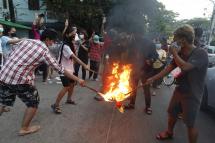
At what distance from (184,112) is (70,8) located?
24148 mm

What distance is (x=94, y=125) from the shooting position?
5.89 meters

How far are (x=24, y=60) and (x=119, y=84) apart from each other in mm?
2092

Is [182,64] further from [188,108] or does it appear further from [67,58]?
[67,58]

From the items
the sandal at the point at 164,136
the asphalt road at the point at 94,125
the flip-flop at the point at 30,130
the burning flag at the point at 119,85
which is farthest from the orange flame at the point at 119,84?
the flip-flop at the point at 30,130

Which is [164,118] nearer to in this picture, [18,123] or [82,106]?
[82,106]

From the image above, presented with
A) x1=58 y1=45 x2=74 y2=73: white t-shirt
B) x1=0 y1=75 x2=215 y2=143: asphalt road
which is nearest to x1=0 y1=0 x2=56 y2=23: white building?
x1=0 y1=75 x2=215 y2=143: asphalt road

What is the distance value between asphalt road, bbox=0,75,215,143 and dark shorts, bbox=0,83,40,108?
1.92ft

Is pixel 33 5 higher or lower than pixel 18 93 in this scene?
lower

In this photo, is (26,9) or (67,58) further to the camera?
(26,9)

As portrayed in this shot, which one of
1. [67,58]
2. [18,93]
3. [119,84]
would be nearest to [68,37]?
[67,58]

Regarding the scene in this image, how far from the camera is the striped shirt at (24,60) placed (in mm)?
4750

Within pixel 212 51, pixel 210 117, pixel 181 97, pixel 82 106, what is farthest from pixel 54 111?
pixel 212 51

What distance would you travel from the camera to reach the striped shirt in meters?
4.75

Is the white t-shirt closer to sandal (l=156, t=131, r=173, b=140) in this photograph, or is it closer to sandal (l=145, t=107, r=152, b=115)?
sandal (l=145, t=107, r=152, b=115)
